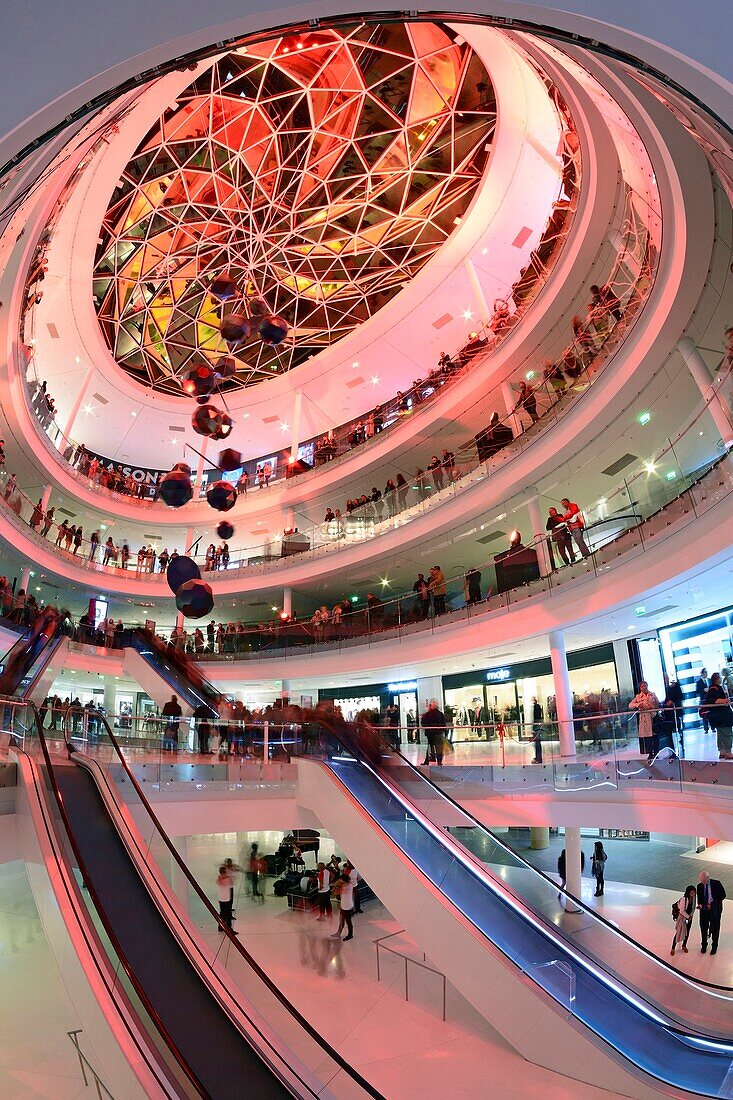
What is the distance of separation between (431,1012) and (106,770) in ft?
19.1

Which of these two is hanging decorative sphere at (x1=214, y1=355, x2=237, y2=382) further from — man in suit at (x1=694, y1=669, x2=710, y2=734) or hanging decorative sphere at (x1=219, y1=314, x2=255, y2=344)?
man in suit at (x1=694, y1=669, x2=710, y2=734)

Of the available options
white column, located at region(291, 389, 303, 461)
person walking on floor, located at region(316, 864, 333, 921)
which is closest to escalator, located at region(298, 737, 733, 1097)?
person walking on floor, located at region(316, 864, 333, 921)

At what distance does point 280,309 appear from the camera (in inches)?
1082

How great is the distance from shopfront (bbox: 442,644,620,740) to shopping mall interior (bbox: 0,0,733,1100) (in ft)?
0.42

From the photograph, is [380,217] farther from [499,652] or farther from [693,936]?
[693,936]

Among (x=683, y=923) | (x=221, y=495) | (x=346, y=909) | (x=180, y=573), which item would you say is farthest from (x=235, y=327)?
(x=683, y=923)

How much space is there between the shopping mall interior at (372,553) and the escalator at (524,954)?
6 cm

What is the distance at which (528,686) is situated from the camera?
2038 cm

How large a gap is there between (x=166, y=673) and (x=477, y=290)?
15129 millimetres

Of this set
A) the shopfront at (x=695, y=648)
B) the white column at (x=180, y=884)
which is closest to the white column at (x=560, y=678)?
the shopfront at (x=695, y=648)

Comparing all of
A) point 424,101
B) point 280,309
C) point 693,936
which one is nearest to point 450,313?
point 424,101

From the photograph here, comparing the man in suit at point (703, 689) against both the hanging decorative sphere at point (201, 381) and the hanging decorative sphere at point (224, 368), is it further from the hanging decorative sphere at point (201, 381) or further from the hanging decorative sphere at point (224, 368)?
the hanging decorative sphere at point (201, 381)

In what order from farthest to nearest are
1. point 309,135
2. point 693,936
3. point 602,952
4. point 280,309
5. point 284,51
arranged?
point 280,309 < point 309,135 < point 284,51 < point 693,936 < point 602,952

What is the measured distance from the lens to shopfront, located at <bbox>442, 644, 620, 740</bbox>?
18.3 m
